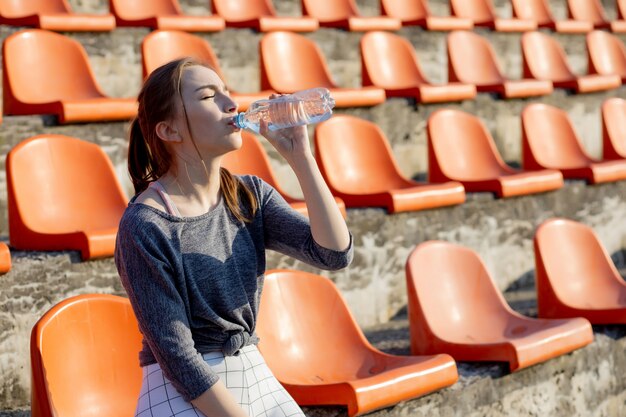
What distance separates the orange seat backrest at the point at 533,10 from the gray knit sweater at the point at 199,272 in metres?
3.93

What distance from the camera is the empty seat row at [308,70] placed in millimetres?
2930

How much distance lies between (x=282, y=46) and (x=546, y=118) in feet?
3.43

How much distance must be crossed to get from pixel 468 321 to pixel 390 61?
5.60 feet

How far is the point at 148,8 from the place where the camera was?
3.86m

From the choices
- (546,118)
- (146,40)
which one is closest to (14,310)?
(146,40)

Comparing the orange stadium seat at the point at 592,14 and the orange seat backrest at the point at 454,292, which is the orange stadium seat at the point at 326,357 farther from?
the orange stadium seat at the point at 592,14

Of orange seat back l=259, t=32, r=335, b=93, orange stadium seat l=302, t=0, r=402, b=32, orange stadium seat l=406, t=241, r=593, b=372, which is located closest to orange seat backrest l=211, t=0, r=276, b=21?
orange stadium seat l=302, t=0, r=402, b=32

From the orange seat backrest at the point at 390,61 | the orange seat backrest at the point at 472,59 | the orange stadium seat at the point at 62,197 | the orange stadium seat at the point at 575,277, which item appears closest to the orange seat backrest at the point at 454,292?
the orange stadium seat at the point at 575,277

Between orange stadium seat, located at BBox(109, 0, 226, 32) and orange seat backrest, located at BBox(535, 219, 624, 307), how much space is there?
4.77 feet

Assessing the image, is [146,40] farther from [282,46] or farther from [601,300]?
[601,300]

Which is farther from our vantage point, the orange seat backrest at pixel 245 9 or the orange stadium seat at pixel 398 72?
the orange seat backrest at pixel 245 9

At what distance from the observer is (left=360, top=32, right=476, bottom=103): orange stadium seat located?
375 cm

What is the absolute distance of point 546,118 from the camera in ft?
13.1

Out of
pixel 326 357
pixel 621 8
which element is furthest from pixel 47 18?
pixel 621 8
